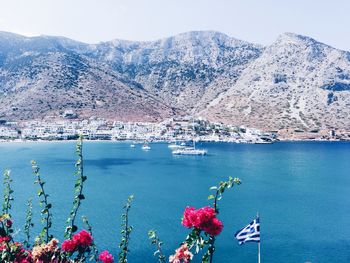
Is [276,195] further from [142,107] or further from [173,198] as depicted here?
[142,107]

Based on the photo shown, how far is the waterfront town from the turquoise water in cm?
5921

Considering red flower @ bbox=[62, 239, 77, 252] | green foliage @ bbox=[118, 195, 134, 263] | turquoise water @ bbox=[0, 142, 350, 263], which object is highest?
red flower @ bbox=[62, 239, 77, 252]

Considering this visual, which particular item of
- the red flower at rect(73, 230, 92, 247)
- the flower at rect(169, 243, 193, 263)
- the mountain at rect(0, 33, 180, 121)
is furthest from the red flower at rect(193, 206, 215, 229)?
the mountain at rect(0, 33, 180, 121)

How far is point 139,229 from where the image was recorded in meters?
36.5

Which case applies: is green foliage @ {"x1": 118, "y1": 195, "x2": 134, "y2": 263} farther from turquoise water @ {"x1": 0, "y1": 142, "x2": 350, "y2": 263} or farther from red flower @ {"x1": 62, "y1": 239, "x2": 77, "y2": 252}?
turquoise water @ {"x1": 0, "y1": 142, "x2": 350, "y2": 263}

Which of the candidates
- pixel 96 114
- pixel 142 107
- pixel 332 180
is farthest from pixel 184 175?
pixel 142 107

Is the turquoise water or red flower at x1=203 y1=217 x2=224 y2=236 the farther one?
the turquoise water

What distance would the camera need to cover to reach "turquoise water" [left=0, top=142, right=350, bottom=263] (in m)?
32.3

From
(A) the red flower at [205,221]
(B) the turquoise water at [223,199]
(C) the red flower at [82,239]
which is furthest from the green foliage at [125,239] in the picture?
(B) the turquoise water at [223,199]

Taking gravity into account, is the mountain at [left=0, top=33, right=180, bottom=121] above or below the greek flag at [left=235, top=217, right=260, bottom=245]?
above

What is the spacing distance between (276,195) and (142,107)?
145 m

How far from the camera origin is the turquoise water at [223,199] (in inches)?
1272

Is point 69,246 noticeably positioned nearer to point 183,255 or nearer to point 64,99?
point 183,255

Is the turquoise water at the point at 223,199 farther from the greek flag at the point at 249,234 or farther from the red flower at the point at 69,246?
the red flower at the point at 69,246
